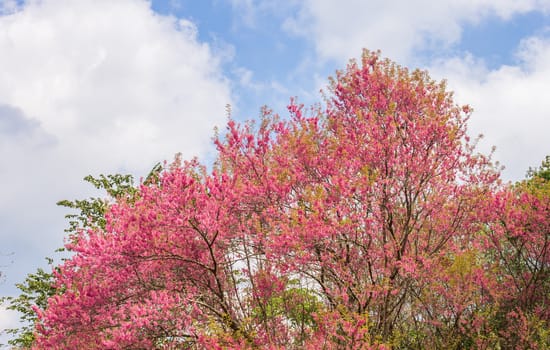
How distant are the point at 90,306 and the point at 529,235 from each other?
1102cm

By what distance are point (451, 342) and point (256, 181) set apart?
6.76 m

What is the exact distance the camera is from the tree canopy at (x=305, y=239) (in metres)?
9.81

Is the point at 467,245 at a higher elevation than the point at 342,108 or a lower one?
lower

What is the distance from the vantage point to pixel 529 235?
1388 cm

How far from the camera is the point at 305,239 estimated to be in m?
9.92

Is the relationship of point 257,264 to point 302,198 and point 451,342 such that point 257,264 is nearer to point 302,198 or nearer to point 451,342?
point 302,198

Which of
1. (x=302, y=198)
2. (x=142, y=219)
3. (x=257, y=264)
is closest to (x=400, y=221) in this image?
(x=302, y=198)

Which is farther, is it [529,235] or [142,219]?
[529,235]

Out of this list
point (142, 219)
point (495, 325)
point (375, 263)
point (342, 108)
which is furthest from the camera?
point (495, 325)

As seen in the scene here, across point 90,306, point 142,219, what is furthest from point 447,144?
point 90,306

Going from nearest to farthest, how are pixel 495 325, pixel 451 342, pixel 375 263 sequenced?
1. pixel 375 263
2. pixel 451 342
3. pixel 495 325

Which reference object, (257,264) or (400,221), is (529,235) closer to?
(400,221)

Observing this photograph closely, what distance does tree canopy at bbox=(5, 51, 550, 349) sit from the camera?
9.81 m

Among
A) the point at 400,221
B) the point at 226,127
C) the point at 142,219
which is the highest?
the point at 226,127
